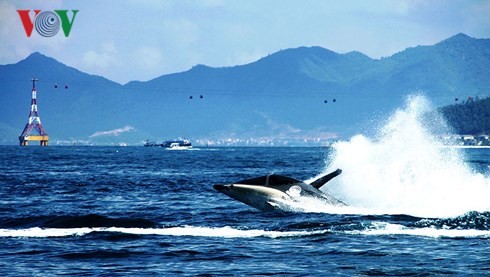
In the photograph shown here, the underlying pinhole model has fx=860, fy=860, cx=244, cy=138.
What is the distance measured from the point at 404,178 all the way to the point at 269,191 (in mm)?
20882

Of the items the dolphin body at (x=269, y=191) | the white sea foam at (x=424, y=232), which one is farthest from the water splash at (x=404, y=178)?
the white sea foam at (x=424, y=232)

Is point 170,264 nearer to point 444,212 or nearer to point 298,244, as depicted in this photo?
point 298,244

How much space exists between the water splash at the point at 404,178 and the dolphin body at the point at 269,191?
412cm

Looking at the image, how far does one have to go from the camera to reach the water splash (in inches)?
2001

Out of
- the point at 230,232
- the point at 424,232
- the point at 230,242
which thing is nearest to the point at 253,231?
the point at 230,232

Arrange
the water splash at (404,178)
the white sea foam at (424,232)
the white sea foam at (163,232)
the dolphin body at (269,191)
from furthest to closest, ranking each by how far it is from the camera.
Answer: the water splash at (404,178)
the dolphin body at (269,191)
the white sea foam at (163,232)
the white sea foam at (424,232)

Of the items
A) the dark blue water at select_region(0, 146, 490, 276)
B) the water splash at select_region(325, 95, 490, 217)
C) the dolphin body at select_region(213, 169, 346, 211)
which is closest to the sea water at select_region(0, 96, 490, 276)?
the dark blue water at select_region(0, 146, 490, 276)

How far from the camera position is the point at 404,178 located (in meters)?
64.1

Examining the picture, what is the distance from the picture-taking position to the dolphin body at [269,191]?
4591 centimetres

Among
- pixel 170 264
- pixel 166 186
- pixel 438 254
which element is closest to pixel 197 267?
pixel 170 264

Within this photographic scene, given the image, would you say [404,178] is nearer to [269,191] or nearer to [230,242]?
[269,191]

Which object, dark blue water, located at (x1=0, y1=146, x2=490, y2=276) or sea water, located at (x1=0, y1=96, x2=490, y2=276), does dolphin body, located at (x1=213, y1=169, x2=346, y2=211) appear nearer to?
sea water, located at (x1=0, y1=96, x2=490, y2=276)

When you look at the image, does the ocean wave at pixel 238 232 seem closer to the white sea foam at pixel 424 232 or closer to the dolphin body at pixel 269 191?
the white sea foam at pixel 424 232

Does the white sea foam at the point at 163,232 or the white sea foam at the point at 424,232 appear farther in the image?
the white sea foam at the point at 163,232
